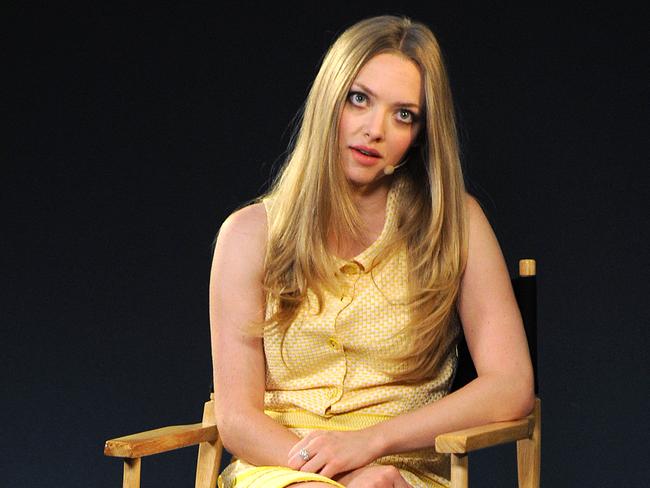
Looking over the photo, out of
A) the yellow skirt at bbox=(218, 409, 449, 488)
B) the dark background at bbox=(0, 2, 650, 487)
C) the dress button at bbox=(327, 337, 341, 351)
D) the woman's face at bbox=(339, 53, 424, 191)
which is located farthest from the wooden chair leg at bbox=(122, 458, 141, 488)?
the dark background at bbox=(0, 2, 650, 487)

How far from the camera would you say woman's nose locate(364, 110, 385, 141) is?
2.36 m

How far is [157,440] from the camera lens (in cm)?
237

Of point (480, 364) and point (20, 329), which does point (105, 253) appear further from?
point (480, 364)

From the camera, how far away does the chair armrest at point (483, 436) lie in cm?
217

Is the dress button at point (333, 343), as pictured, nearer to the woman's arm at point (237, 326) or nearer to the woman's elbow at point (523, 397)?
the woman's arm at point (237, 326)

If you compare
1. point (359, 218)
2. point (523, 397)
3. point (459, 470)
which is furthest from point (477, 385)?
point (359, 218)

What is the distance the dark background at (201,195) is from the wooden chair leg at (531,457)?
74 centimetres

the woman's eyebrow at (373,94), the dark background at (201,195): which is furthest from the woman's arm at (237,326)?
the dark background at (201,195)

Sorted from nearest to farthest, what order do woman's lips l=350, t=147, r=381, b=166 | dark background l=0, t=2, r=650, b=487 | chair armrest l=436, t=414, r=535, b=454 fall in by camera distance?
1. chair armrest l=436, t=414, r=535, b=454
2. woman's lips l=350, t=147, r=381, b=166
3. dark background l=0, t=2, r=650, b=487

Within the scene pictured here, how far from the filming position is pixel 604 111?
325 cm

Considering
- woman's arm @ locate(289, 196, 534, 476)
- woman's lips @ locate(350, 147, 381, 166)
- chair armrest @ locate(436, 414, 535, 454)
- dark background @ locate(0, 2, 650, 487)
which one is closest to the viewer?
chair armrest @ locate(436, 414, 535, 454)

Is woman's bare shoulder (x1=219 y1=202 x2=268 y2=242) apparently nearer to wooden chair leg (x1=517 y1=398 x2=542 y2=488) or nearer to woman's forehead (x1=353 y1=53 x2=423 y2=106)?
woman's forehead (x1=353 y1=53 x2=423 y2=106)

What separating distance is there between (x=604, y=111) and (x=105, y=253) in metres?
1.50

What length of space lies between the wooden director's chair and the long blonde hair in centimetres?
24
